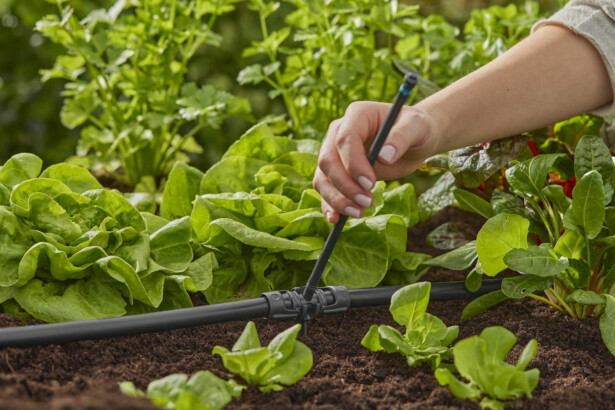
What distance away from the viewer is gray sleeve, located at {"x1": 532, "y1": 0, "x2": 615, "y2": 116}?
1.30 metres

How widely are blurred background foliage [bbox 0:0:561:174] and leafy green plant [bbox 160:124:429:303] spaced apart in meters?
1.49

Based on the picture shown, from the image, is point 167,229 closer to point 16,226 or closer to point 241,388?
point 16,226

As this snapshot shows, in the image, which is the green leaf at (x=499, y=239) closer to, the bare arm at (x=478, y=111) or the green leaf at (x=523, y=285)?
the green leaf at (x=523, y=285)

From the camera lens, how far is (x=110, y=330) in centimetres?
104

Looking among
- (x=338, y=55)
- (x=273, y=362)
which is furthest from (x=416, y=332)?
(x=338, y=55)

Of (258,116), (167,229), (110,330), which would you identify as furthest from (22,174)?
(258,116)

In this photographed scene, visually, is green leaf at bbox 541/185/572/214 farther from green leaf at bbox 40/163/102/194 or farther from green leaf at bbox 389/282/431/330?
green leaf at bbox 40/163/102/194

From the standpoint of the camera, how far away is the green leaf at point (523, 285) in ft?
3.95

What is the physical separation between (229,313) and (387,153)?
35cm

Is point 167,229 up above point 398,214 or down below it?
above

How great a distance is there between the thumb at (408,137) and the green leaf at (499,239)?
0.55 feet

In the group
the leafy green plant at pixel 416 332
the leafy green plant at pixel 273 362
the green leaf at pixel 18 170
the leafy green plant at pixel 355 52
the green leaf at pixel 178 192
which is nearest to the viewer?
the leafy green plant at pixel 273 362

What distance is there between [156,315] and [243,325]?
18 cm

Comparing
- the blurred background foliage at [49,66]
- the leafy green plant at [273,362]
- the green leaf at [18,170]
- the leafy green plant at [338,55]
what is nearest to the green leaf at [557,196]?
the leafy green plant at [273,362]
